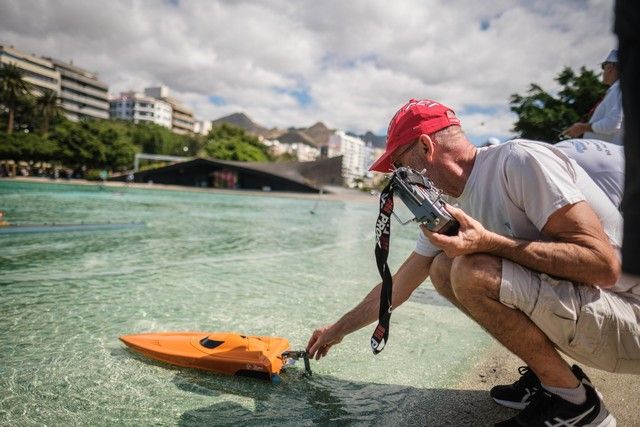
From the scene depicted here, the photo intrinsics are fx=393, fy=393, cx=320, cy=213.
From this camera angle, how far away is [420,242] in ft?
7.47

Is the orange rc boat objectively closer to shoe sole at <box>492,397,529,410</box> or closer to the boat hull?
the boat hull

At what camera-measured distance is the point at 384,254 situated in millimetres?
1852

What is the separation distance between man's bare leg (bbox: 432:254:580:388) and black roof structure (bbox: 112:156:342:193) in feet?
196

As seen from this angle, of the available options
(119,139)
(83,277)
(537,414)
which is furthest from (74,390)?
(119,139)

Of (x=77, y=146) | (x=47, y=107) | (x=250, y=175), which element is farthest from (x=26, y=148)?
(x=250, y=175)

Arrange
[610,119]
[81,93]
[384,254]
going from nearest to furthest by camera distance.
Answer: [384,254]
[610,119]
[81,93]

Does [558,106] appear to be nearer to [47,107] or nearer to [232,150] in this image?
[232,150]

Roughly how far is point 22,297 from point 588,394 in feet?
15.7

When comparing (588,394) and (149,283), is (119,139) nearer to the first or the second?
(149,283)

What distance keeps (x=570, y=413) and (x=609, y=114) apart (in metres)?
2.77

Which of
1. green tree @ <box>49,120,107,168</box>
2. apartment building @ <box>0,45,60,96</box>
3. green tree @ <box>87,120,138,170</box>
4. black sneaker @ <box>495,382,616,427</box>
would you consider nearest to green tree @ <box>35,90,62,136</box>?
apartment building @ <box>0,45,60,96</box>

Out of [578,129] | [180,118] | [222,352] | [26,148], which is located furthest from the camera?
[180,118]

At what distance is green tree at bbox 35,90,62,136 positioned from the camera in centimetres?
7125

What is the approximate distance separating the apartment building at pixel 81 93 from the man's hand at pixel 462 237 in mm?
118802
